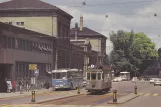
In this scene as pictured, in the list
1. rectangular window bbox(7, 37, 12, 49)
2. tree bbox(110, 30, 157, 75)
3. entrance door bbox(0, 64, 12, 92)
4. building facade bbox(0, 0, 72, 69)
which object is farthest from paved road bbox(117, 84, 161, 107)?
tree bbox(110, 30, 157, 75)

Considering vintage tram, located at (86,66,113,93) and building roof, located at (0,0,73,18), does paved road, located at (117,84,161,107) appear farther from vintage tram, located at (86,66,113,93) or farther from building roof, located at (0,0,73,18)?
building roof, located at (0,0,73,18)

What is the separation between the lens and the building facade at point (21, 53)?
5068cm

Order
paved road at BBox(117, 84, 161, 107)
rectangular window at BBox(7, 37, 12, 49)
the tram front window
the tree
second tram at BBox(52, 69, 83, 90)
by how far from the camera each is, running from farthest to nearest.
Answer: the tree, the tram front window, second tram at BBox(52, 69, 83, 90), rectangular window at BBox(7, 37, 12, 49), paved road at BBox(117, 84, 161, 107)

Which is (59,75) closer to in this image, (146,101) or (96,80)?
(96,80)

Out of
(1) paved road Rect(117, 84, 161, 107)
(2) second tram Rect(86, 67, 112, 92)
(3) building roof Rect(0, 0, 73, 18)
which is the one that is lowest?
(1) paved road Rect(117, 84, 161, 107)

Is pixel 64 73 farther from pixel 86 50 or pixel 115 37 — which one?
pixel 115 37

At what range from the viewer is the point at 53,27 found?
243ft

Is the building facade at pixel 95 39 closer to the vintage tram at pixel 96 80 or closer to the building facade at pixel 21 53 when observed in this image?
the building facade at pixel 21 53

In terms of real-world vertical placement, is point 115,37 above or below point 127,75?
above

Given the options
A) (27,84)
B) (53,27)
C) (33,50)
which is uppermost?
(53,27)

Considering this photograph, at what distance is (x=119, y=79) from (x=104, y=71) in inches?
2826

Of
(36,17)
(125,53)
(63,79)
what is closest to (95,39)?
(125,53)

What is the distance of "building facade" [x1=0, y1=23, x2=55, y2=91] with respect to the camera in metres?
50.7

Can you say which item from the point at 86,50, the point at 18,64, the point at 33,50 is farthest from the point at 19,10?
the point at 86,50
